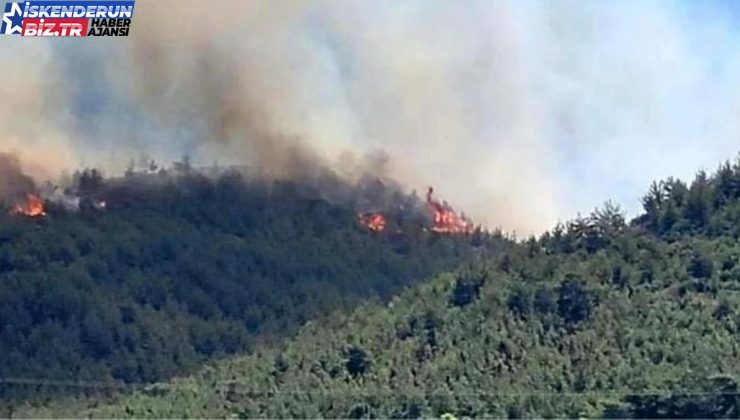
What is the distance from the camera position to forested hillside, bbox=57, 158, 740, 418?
194ft

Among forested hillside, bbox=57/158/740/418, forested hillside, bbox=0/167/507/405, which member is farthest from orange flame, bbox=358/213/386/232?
forested hillside, bbox=57/158/740/418

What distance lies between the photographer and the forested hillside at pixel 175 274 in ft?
306

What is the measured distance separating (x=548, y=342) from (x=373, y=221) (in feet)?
178

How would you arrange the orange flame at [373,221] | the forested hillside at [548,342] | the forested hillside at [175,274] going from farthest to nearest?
the orange flame at [373,221] < the forested hillside at [175,274] < the forested hillside at [548,342]

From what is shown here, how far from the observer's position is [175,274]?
108 metres

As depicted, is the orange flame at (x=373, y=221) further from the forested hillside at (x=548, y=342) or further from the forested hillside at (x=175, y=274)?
the forested hillside at (x=548, y=342)

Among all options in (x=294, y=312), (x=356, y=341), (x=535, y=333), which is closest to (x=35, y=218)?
(x=294, y=312)

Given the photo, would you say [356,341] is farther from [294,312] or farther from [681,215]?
[294,312]

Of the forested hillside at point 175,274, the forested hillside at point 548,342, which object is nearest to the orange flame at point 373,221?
the forested hillside at point 175,274

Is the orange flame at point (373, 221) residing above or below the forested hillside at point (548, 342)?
above

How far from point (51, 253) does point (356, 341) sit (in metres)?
37.7

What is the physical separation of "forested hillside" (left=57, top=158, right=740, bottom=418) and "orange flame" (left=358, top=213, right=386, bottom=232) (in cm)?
3165

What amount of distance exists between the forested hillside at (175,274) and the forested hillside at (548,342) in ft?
29.4

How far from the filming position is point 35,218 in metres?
115
